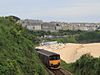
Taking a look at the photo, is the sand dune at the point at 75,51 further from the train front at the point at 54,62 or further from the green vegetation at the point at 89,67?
the green vegetation at the point at 89,67

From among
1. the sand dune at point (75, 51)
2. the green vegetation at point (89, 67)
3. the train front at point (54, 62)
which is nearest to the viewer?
the green vegetation at point (89, 67)

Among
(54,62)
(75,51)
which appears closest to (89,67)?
(54,62)

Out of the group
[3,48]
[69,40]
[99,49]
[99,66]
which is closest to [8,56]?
[3,48]

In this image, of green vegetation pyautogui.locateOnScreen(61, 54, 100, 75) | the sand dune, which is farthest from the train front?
the sand dune

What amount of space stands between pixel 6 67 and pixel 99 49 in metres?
63.1

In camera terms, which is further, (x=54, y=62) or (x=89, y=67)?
(x=54, y=62)

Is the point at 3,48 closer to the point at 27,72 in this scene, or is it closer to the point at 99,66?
the point at 27,72

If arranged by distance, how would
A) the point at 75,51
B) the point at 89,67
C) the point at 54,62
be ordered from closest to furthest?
the point at 89,67, the point at 54,62, the point at 75,51

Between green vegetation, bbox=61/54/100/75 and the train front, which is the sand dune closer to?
the train front

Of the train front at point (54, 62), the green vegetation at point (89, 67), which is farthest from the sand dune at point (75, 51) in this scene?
the green vegetation at point (89, 67)

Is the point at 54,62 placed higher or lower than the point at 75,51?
higher

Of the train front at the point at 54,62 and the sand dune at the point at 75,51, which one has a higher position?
the train front at the point at 54,62

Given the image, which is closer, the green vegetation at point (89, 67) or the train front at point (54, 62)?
the green vegetation at point (89, 67)

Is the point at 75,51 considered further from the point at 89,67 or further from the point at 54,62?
the point at 89,67
